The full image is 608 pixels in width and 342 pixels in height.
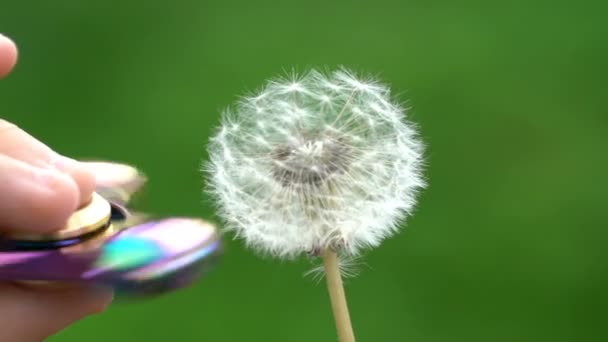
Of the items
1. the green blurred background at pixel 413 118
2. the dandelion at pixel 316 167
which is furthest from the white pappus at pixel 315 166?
Result: the green blurred background at pixel 413 118

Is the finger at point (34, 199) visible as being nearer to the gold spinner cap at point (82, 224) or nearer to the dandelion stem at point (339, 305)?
the gold spinner cap at point (82, 224)

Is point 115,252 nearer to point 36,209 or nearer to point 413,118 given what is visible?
point 36,209

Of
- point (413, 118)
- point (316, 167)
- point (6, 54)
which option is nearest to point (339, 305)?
point (316, 167)

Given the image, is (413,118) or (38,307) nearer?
(38,307)

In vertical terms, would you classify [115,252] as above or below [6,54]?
below

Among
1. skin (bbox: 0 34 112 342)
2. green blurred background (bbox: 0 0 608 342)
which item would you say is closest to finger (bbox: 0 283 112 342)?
skin (bbox: 0 34 112 342)

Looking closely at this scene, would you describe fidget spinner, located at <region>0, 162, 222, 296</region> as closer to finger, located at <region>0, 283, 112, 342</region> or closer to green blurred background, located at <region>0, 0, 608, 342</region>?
finger, located at <region>0, 283, 112, 342</region>
